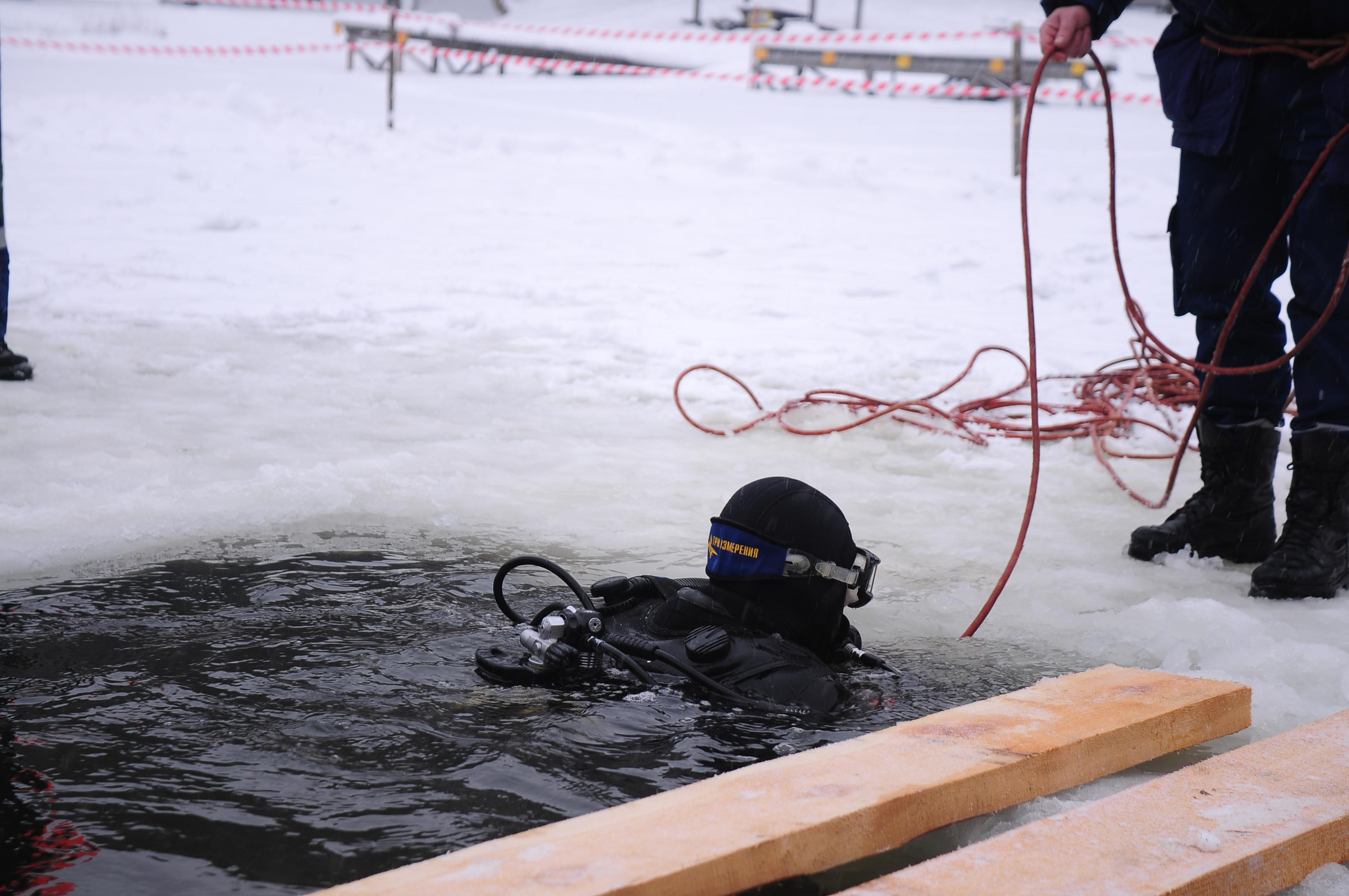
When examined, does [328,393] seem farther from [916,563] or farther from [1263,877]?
[1263,877]

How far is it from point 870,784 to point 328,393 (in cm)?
388

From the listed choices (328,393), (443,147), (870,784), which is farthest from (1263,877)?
(443,147)

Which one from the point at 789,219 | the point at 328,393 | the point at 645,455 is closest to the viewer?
the point at 645,455

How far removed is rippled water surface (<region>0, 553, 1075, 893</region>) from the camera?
1.78 metres

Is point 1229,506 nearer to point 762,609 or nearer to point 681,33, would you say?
point 762,609

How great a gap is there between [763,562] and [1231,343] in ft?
5.92

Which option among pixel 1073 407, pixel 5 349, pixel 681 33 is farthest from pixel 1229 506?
pixel 681 33

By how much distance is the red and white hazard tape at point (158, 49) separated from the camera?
67.9ft

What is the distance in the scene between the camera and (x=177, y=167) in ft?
37.4

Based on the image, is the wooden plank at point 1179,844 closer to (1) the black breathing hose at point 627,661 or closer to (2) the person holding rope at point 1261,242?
(1) the black breathing hose at point 627,661

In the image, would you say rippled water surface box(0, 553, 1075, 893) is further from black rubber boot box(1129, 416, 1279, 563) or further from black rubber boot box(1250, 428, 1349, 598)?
black rubber boot box(1129, 416, 1279, 563)

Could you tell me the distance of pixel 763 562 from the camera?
2488 mm

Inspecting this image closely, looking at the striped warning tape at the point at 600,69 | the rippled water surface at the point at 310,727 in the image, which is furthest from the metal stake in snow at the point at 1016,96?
the rippled water surface at the point at 310,727

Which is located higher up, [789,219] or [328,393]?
[789,219]
